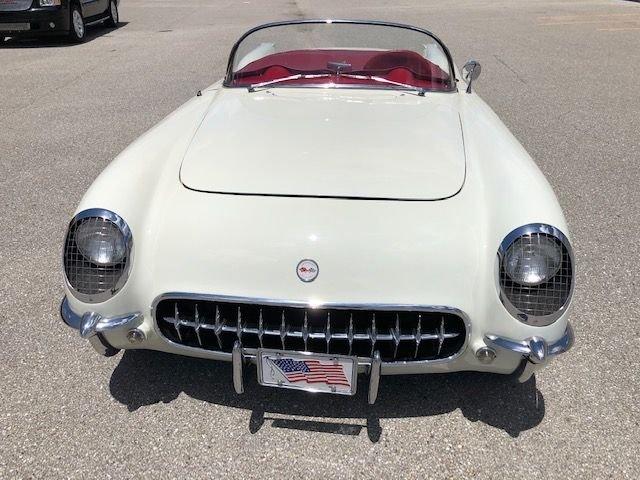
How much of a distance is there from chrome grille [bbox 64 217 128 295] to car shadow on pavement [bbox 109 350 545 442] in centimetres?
56

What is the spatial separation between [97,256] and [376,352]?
103 centimetres

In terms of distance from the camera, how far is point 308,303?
72.8 inches

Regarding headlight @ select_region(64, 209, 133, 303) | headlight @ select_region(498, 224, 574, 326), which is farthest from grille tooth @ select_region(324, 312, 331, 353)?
headlight @ select_region(64, 209, 133, 303)

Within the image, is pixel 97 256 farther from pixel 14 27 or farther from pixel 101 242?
pixel 14 27

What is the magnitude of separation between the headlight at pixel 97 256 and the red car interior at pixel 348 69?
157cm

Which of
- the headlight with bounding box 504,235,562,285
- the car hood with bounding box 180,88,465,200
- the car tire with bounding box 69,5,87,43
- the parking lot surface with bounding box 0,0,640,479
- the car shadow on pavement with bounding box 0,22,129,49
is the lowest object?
the car shadow on pavement with bounding box 0,22,129,49

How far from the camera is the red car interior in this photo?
320cm

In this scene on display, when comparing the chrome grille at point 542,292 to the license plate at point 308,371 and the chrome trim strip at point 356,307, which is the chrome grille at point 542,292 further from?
the license plate at point 308,371

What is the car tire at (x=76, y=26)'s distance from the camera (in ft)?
34.4

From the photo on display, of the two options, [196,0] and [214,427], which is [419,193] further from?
[196,0]

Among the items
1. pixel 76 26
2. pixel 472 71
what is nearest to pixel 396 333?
pixel 472 71

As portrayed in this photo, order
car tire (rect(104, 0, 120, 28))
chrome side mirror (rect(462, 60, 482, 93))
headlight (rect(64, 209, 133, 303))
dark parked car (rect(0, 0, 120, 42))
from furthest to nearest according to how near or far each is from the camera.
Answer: car tire (rect(104, 0, 120, 28)), dark parked car (rect(0, 0, 120, 42)), chrome side mirror (rect(462, 60, 482, 93)), headlight (rect(64, 209, 133, 303))

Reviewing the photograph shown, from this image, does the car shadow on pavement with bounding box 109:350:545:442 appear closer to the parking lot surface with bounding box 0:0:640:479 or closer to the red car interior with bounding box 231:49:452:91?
the parking lot surface with bounding box 0:0:640:479

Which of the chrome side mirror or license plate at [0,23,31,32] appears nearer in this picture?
the chrome side mirror
